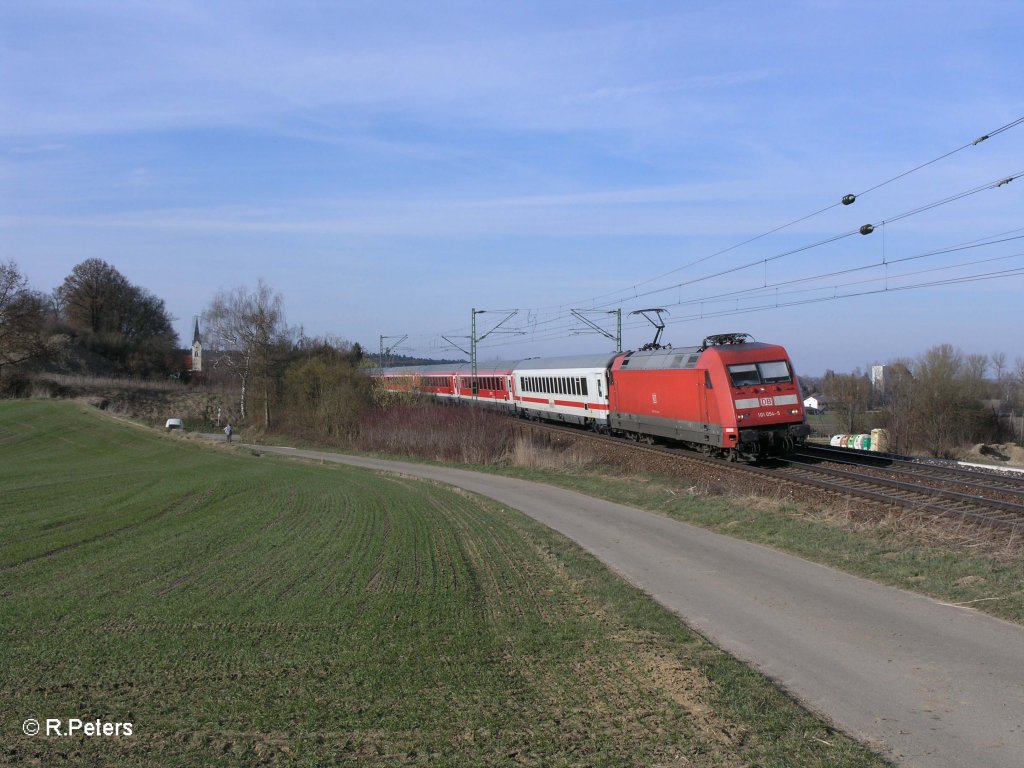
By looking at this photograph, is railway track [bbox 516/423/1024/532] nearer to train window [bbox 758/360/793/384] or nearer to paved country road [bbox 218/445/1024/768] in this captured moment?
train window [bbox 758/360/793/384]

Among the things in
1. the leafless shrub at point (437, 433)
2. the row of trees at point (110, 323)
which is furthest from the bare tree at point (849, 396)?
the row of trees at point (110, 323)

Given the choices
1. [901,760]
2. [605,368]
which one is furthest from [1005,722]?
[605,368]

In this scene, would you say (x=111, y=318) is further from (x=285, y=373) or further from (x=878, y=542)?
(x=878, y=542)

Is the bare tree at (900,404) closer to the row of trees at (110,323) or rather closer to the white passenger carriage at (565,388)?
the white passenger carriage at (565,388)

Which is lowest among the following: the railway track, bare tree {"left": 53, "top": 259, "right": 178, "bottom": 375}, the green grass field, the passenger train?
the green grass field

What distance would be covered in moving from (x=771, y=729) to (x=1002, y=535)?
8.40 m

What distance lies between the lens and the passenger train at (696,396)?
22.1 meters

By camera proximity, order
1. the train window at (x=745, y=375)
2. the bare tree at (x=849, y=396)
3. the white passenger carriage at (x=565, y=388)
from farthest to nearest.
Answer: the bare tree at (x=849, y=396) < the white passenger carriage at (x=565, y=388) < the train window at (x=745, y=375)

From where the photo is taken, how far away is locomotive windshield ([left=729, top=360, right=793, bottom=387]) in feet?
72.7

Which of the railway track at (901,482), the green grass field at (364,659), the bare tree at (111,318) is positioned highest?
the bare tree at (111,318)

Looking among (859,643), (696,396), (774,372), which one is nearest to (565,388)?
(696,396)

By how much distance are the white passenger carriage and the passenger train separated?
0.05 metres

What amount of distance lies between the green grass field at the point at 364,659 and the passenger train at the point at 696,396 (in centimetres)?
913

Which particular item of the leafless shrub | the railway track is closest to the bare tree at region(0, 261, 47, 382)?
the leafless shrub
